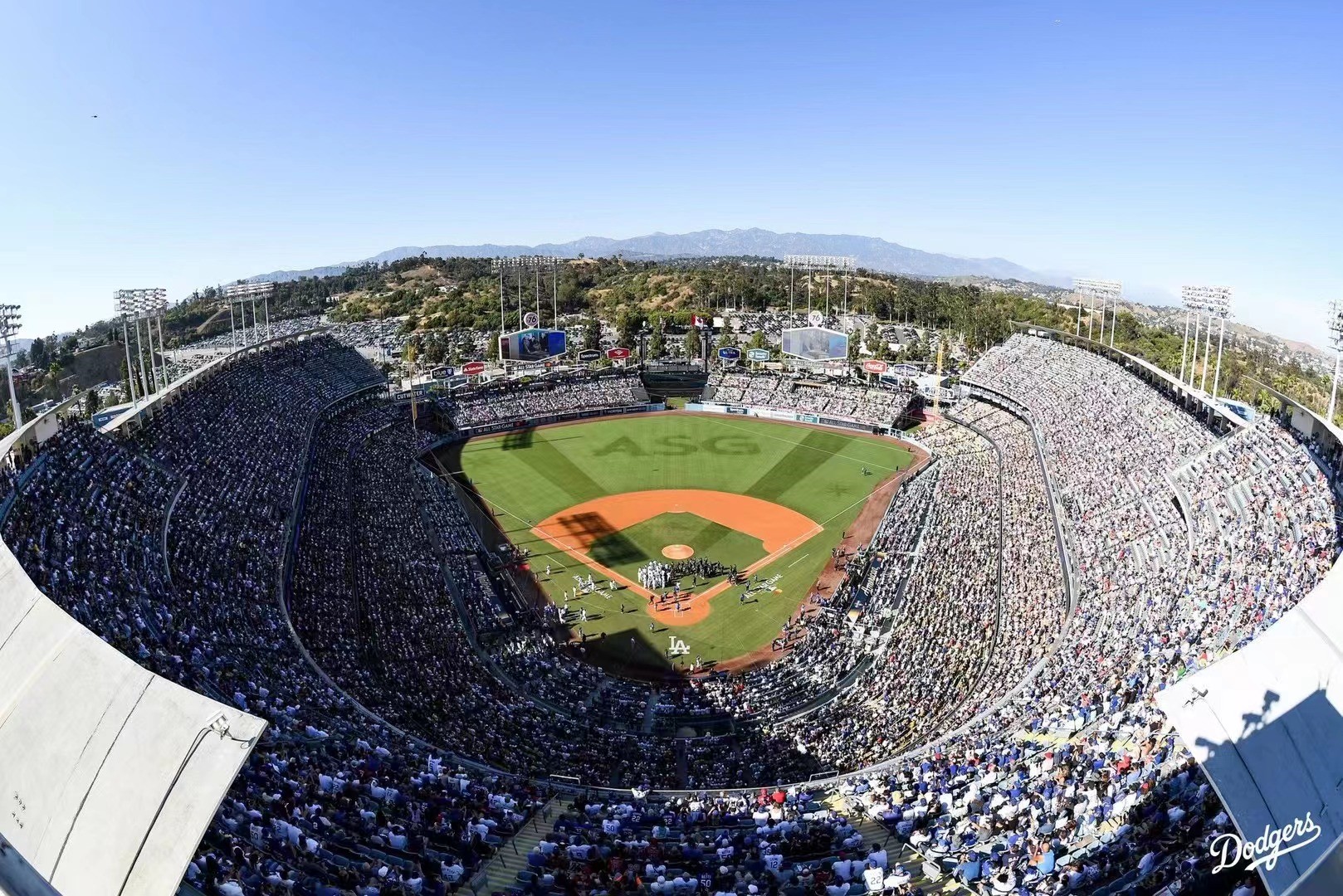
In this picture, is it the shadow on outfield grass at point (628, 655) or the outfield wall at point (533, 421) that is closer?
the shadow on outfield grass at point (628, 655)

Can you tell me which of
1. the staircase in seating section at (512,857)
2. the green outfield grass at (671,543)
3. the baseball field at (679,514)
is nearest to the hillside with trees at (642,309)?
the baseball field at (679,514)

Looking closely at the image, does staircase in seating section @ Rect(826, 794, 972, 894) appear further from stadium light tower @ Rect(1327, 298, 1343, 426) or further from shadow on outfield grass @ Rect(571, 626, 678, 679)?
stadium light tower @ Rect(1327, 298, 1343, 426)

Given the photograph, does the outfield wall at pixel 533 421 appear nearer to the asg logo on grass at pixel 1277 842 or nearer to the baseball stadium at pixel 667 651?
the baseball stadium at pixel 667 651

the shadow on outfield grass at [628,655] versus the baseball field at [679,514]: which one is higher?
the baseball field at [679,514]

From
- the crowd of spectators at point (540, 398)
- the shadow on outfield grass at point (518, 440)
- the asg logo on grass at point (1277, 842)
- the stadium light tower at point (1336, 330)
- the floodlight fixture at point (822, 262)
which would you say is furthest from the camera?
the floodlight fixture at point (822, 262)

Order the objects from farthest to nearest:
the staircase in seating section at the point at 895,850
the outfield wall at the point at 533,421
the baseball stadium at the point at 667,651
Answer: the outfield wall at the point at 533,421
the staircase in seating section at the point at 895,850
the baseball stadium at the point at 667,651

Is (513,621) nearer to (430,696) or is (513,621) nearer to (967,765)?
(430,696)

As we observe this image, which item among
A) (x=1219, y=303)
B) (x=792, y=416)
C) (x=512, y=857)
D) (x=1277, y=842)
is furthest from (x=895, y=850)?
(x=792, y=416)

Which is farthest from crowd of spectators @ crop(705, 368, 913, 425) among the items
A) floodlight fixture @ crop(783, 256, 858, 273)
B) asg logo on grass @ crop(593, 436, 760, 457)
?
floodlight fixture @ crop(783, 256, 858, 273)

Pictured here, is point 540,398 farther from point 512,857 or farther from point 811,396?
point 512,857
